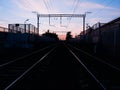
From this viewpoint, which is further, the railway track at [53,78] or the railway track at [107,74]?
the railway track at [107,74]

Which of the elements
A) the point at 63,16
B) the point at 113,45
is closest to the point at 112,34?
the point at 113,45

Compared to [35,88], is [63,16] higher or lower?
higher

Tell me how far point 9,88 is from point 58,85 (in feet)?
5.57

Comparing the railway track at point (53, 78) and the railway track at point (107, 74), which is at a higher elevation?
the railway track at point (53, 78)

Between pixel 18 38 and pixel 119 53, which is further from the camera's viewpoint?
pixel 18 38

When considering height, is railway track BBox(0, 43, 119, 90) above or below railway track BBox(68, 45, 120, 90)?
above

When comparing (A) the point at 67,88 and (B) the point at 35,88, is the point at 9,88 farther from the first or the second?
(A) the point at 67,88

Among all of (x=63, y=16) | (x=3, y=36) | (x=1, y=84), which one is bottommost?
(x=1, y=84)

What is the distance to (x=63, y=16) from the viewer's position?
2694 inches

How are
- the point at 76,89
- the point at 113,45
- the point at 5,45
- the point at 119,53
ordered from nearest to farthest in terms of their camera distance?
the point at 76,89 < the point at 119,53 < the point at 113,45 < the point at 5,45

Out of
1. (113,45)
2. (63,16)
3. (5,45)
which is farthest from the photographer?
(63,16)

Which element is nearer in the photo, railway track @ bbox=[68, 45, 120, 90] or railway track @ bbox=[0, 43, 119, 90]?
railway track @ bbox=[0, 43, 119, 90]

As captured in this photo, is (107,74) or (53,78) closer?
(53,78)

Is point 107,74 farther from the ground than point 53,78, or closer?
closer
